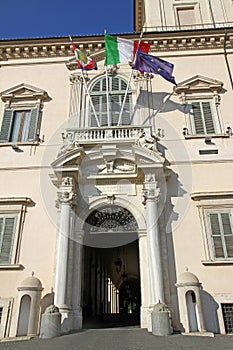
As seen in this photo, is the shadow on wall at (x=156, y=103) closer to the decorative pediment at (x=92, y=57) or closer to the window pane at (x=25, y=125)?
the decorative pediment at (x=92, y=57)

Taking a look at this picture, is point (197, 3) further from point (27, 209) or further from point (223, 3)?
point (27, 209)

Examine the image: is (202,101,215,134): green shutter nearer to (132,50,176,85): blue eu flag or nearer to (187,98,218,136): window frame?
(187,98,218,136): window frame

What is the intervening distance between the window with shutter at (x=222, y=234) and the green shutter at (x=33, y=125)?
21.7 feet

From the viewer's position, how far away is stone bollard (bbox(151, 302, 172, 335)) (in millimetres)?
6500

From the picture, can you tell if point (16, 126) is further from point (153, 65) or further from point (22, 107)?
point (153, 65)

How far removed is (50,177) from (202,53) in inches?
328

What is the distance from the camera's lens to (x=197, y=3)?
52.5 ft

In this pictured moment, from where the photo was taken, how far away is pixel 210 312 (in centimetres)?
780

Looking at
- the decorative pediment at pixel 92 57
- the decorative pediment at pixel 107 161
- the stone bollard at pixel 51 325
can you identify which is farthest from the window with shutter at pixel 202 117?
→ the stone bollard at pixel 51 325

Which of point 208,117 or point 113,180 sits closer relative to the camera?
point 113,180

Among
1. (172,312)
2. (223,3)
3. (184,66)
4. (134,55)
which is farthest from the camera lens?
(223,3)

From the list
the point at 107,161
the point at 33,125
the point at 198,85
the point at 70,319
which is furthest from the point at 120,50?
the point at 70,319

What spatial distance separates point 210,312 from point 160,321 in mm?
2002

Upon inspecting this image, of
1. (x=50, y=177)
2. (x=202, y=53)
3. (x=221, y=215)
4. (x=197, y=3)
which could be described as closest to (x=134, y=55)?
(x=202, y=53)
